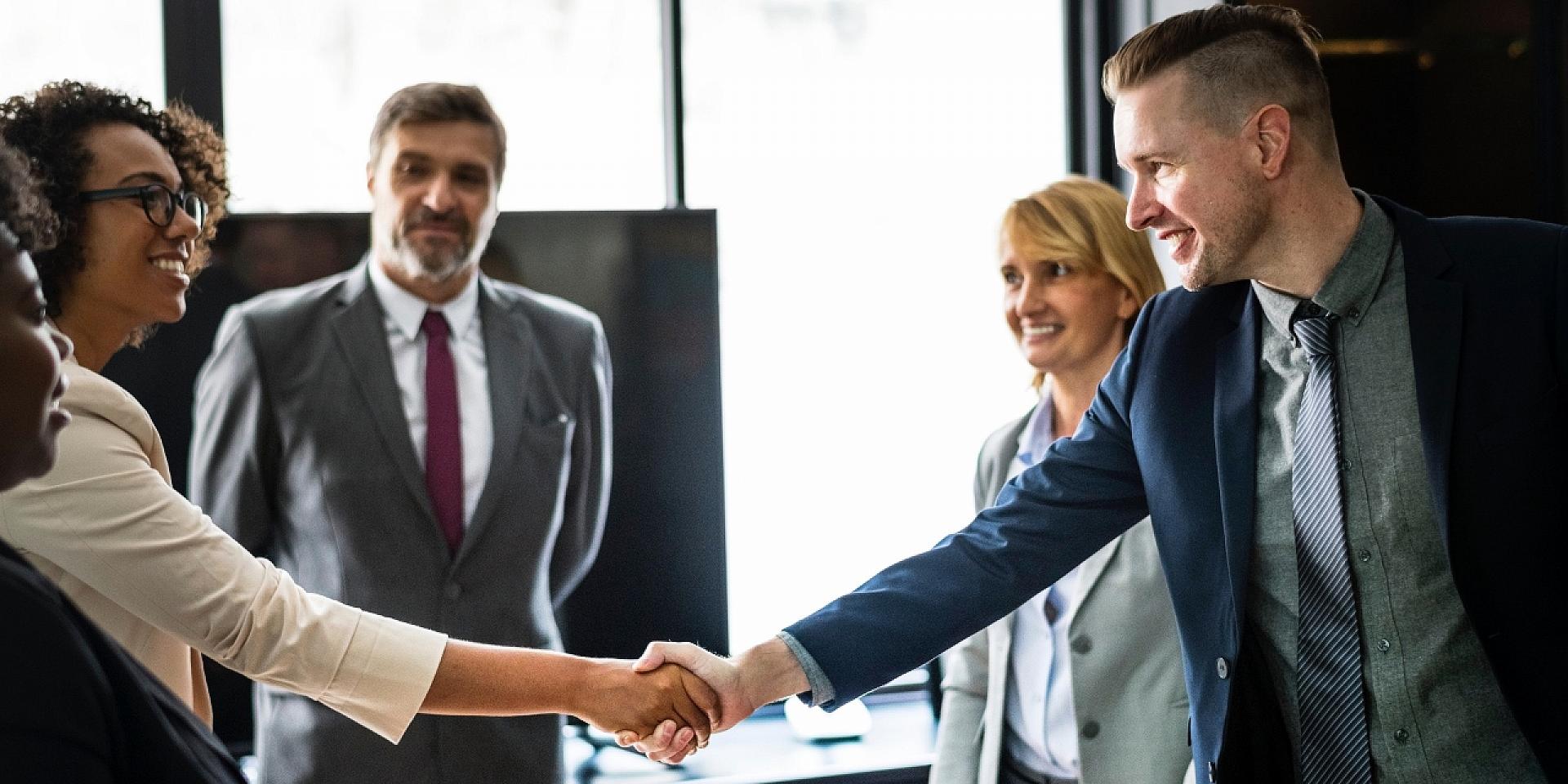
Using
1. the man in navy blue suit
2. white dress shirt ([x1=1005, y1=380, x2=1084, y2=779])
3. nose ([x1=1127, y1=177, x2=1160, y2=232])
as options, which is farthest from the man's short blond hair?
white dress shirt ([x1=1005, y1=380, x2=1084, y2=779])

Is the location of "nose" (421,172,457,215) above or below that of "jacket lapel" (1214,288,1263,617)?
above

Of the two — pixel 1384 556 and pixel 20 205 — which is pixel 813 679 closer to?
pixel 1384 556

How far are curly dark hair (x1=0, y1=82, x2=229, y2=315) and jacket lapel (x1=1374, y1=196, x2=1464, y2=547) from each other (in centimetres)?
175

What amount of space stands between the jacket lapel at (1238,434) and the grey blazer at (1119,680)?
55cm

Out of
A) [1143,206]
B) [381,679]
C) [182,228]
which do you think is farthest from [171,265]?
[1143,206]

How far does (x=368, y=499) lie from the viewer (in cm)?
292

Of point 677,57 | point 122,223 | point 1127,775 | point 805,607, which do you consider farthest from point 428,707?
point 677,57

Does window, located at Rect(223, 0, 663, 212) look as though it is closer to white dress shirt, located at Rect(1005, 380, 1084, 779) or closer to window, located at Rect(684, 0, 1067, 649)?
window, located at Rect(684, 0, 1067, 649)

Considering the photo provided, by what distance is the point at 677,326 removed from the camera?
3482mm

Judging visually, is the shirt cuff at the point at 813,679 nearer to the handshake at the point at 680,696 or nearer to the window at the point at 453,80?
the handshake at the point at 680,696

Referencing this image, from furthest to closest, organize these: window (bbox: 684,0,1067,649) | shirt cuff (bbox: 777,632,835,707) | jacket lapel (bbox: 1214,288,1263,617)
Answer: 1. window (bbox: 684,0,1067,649)
2. shirt cuff (bbox: 777,632,835,707)
3. jacket lapel (bbox: 1214,288,1263,617)

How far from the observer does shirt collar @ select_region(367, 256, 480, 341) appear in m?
3.11

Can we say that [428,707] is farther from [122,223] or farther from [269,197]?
[269,197]

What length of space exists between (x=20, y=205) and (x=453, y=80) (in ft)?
7.93
